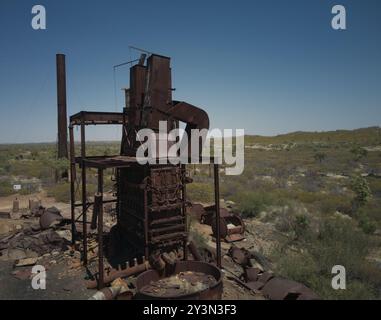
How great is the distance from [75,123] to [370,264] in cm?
930

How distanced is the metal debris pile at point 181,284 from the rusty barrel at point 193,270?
0.30 ft

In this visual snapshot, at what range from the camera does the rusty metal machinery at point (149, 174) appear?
303 inches

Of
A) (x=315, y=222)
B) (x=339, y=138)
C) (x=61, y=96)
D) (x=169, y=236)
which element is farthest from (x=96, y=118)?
(x=339, y=138)

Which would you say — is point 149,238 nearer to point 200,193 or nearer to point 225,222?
point 225,222

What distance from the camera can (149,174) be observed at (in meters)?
7.60

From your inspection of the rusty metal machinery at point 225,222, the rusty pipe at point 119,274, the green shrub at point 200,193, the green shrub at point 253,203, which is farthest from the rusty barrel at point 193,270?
the green shrub at point 200,193

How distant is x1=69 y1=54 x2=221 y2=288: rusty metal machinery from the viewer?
303 inches

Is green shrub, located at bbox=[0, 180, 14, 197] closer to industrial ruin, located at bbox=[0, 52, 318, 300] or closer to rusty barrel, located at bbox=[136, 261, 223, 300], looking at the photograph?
industrial ruin, located at bbox=[0, 52, 318, 300]

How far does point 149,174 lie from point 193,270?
262cm

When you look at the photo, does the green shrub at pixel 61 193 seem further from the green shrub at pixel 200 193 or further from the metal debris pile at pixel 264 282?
the metal debris pile at pixel 264 282

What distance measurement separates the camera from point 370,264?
849 cm

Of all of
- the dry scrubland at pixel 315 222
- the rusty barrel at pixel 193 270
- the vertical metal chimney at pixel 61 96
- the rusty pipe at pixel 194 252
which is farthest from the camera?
the vertical metal chimney at pixel 61 96
